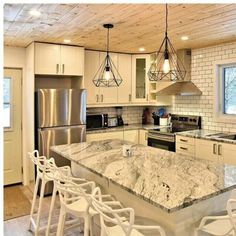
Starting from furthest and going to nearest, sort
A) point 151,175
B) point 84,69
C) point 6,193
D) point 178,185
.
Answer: point 84,69, point 6,193, point 151,175, point 178,185

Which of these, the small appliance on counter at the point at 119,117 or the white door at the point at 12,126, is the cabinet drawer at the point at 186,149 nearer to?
the small appliance on counter at the point at 119,117

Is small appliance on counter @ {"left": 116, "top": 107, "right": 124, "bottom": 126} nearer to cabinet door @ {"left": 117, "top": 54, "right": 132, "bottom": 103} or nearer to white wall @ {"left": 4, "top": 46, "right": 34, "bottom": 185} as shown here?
cabinet door @ {"left": 117, "top": 54, "right": 132, "bottom": 103}

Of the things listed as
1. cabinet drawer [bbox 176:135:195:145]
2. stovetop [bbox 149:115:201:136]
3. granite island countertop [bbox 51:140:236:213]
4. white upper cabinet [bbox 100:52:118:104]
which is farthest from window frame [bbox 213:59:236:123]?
granite island countertop [bbox 51:140:236:213]

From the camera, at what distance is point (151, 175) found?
2006 millimetres

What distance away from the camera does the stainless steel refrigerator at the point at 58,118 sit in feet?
12.9

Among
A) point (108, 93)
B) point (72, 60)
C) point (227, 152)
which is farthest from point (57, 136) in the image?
point (227, 152)

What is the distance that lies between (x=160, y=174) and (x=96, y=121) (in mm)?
2888

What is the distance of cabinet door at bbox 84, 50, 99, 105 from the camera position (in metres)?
4.66

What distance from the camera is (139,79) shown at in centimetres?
528

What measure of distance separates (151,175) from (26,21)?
2.18m

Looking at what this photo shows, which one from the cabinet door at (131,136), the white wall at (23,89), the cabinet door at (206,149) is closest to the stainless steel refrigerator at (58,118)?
the white wall at (23,89)

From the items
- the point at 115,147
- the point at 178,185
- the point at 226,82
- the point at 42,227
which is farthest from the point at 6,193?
the point at 226,82

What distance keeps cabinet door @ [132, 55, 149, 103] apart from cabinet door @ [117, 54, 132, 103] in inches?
3.6

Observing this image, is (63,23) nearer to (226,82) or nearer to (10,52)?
(10,52)
